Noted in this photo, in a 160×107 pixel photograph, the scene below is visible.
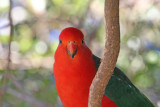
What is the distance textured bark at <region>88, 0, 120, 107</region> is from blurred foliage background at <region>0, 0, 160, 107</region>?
273cm

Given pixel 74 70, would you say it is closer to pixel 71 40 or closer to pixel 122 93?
pixel 71 40

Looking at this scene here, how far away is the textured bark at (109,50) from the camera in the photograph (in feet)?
6.39

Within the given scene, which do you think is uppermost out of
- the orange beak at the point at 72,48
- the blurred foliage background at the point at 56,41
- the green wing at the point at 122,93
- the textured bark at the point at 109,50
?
the blurred foliage background at the point at 56,41

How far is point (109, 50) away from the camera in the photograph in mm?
2061

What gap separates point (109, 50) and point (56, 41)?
3.55 metres

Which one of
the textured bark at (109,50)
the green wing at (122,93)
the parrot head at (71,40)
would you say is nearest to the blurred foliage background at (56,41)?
the green wing at (122,93)

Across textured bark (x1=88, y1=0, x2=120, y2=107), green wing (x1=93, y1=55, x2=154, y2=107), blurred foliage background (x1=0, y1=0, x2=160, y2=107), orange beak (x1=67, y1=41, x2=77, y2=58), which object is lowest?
textured bark (x1=88, y1=0, x2=120, y2=107)

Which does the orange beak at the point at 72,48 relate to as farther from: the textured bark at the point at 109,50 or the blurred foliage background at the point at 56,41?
the blurred foliage background at the point at 56,41

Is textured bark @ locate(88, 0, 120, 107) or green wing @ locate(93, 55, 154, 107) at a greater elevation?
green wing @ locate(93, 55, 154, 107)

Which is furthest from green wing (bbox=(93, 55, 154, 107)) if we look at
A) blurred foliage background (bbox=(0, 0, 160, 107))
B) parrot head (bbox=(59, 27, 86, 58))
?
blurred foliage background (bbox=(0, 0, 160, 107))

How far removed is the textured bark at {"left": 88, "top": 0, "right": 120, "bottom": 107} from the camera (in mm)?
1947

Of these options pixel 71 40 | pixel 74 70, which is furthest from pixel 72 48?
pixel 74 70

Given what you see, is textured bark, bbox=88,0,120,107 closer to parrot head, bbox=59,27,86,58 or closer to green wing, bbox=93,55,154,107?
parrot head, bbox=59,27,86,58

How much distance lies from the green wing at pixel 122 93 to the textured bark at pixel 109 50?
850mm
